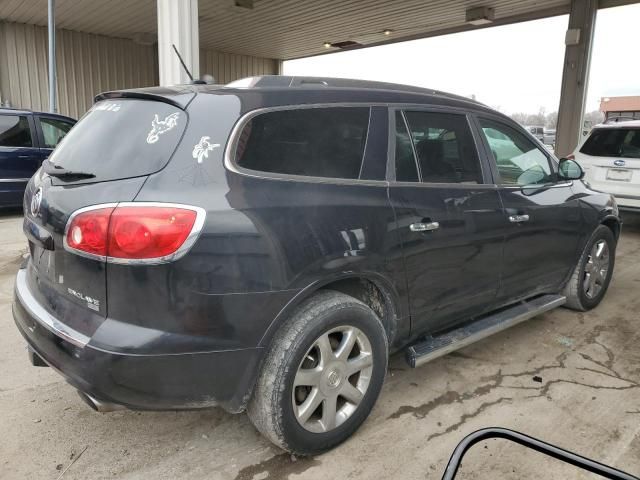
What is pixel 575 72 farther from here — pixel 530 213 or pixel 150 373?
pixel 150 373

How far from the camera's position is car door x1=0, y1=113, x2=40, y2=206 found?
8011mm

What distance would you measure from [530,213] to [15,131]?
7983 millimetres

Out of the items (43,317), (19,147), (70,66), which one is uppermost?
(70,66)

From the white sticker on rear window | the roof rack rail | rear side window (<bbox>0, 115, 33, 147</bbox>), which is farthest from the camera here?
rear side window (<bbox>0, 115, 33, 147</bbox>)

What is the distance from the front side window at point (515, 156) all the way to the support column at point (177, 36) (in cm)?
430

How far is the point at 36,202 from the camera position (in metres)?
2.41

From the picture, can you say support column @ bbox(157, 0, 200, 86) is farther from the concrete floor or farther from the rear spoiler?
the rear spoiler

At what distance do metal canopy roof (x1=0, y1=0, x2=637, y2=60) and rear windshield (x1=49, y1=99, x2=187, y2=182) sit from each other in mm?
9764

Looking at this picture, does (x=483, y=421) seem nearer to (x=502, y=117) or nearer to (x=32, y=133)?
(x=502, y=117)

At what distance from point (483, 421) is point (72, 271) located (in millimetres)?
2224

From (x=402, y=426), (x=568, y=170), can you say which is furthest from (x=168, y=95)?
(x=568, y=170)

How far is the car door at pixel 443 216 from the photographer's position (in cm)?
269

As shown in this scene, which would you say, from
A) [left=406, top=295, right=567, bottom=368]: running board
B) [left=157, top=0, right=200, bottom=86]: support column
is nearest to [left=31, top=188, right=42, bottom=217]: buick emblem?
[left=406, top=295, right=567, bottom=368]: running board

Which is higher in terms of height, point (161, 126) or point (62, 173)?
point (161, 126)
